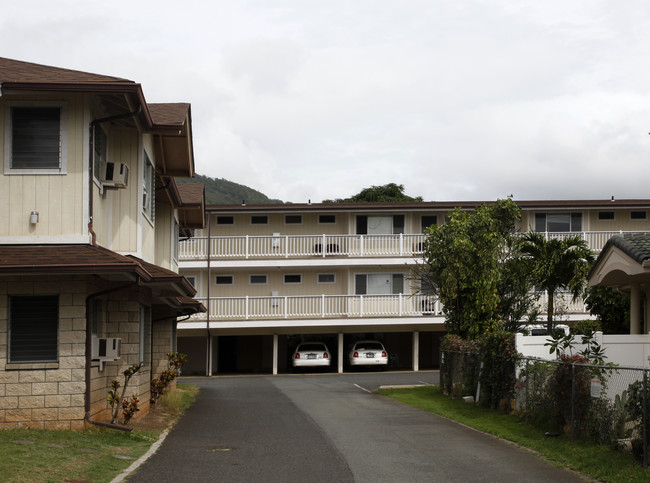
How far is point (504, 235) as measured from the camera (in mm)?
28156

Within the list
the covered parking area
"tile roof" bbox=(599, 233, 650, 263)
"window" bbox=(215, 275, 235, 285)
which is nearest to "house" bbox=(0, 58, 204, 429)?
"tile roof" bbox=(599, 233, 650, 263)

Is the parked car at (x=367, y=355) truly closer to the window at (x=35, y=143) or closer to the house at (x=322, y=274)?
the house at (x=322, y=274)

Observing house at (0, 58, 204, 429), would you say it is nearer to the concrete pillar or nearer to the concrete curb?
the concrete curb

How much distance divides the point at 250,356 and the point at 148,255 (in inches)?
1030

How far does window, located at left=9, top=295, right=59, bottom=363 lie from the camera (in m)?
14.4

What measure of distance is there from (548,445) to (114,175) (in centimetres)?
896

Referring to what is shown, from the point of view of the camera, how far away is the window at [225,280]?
43.5m

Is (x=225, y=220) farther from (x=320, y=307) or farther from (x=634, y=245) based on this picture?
(x=634, y=245)

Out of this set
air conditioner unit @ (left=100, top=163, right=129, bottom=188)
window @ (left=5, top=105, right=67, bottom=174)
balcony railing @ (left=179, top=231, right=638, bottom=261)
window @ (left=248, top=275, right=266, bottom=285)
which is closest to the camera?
window @ (left=5, top=105, right=67, bottom=174)

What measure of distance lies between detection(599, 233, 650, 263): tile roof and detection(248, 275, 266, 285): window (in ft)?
83.4

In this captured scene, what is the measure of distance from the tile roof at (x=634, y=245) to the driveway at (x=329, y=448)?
5009mm

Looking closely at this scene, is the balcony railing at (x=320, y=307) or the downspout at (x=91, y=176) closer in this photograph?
the downspout at (x=91, y=176)

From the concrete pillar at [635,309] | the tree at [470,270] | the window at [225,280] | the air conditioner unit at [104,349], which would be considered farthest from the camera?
the window at [225,280]

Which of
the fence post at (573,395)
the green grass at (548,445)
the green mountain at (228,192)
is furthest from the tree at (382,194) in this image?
the fence post at (573,395)
